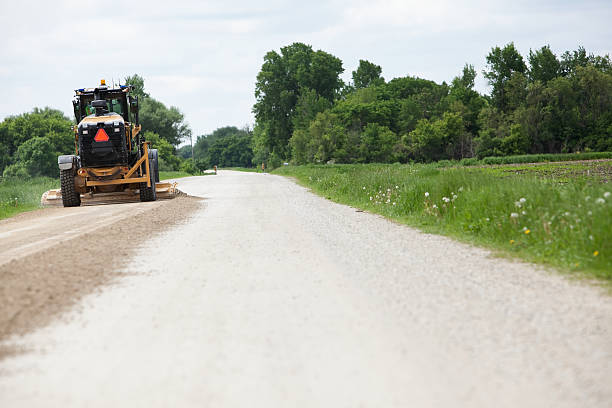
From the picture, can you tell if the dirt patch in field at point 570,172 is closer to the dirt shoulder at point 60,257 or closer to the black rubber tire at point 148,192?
the black rubber tire at point 148,192

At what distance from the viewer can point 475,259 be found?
734cm

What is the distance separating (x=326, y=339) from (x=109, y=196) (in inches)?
694

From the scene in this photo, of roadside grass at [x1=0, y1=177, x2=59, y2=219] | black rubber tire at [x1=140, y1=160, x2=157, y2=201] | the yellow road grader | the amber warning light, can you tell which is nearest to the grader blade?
the yellow road grader

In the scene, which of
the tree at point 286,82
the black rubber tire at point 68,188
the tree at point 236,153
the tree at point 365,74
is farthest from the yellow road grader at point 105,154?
the tree at point 236,153

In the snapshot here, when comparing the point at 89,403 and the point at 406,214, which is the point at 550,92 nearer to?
the point at 406,214

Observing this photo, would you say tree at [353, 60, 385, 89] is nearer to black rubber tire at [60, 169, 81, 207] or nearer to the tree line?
the tree line

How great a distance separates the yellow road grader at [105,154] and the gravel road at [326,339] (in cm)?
1180

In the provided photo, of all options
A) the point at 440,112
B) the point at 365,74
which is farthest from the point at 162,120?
the point at 365,74

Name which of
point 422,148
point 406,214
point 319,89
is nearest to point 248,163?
point 319,89

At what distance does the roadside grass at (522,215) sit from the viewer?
262 inches

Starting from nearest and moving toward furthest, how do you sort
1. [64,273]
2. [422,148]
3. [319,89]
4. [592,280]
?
[592,280] < [64,273] < [422,148] < [319,89]

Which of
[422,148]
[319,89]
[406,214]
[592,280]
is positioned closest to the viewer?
[592,280]

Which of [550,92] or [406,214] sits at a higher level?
[550,92]

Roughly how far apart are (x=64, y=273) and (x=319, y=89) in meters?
84.5
